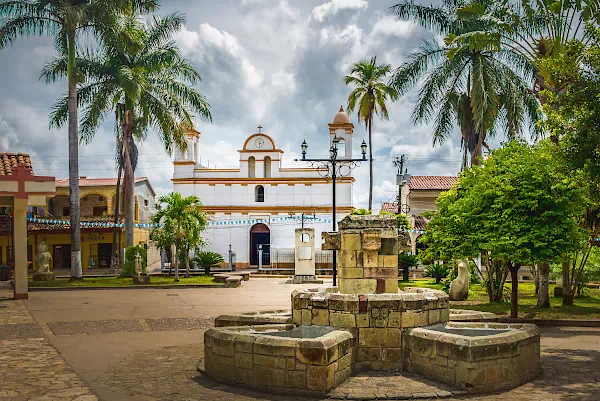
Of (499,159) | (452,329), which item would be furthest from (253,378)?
(499,159)

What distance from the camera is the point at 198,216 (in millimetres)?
29344

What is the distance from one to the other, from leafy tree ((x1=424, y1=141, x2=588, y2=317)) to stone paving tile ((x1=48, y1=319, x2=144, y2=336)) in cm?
826

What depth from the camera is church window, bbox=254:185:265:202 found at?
4288cm

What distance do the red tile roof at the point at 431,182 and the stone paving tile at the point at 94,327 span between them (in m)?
29.7

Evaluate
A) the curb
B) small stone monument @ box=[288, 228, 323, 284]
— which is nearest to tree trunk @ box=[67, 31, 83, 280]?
small stone monument @ box=[288, 228, 323, 284]

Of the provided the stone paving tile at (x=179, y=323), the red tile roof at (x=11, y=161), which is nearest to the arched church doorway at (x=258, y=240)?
the red tile roof at (x=11, y=161)

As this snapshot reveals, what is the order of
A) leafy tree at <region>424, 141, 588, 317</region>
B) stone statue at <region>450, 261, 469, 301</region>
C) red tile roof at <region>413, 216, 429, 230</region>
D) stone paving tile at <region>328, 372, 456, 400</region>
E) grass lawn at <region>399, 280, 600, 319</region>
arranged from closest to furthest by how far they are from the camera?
stone paving tile at <region>328, 372, 456, 400</region>, leafy tree at <region>424, 141, 588, 317</region>, grass lawn at <region>399, 280, 600, 319</region>, stone statue at <region>450, 261, 469, 301</region>, red tile roof at <region>413, 216, 429, 230</region>

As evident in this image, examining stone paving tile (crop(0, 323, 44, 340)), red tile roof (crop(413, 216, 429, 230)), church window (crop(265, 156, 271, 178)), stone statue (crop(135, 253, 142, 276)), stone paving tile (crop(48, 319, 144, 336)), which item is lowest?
stone paving tile (crop(48, 319, 144, 336))

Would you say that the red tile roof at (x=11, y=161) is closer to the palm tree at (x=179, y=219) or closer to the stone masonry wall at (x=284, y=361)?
the palm tree at (x=179, y=219)

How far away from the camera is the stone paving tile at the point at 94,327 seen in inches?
520

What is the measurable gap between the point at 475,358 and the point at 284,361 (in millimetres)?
2426

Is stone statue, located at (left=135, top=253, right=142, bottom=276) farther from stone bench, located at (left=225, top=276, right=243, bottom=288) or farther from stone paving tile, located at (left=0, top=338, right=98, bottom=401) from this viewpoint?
stone paving tile, located at (left=0, top=338, right=98, bottom=401)

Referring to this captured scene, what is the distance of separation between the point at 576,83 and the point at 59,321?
41.0ft

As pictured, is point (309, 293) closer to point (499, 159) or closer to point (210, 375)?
point (210, 375)
